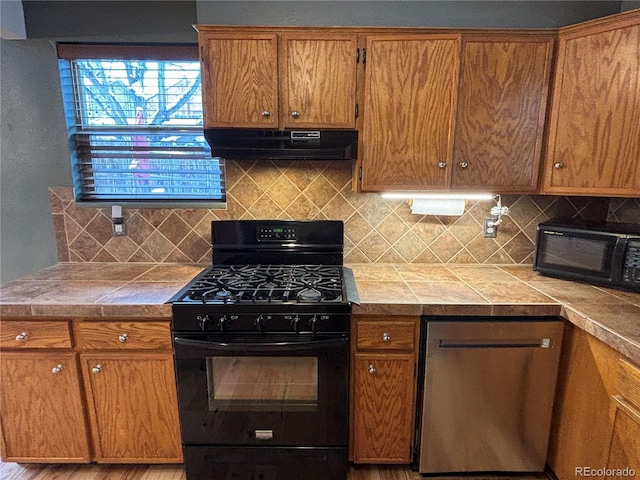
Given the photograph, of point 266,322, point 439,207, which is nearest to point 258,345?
point 266,322

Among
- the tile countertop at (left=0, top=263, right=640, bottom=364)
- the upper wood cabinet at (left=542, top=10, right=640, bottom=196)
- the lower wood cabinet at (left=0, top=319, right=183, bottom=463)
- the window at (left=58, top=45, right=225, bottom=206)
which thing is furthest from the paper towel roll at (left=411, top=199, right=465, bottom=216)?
the lower wood cabinet at (left=0, top=319, right=183, bottom=463)

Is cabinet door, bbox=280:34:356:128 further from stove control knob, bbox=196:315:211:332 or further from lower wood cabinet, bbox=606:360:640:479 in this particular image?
lower wood cabinet, bbox=606:360:640:479

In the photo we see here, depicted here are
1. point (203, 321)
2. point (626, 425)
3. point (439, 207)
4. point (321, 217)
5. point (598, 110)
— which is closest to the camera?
point (626, 425)

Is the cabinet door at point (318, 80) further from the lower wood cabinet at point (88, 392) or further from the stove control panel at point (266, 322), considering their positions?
the lower wood cabinet at point (88, 392)

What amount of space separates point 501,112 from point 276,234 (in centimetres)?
132

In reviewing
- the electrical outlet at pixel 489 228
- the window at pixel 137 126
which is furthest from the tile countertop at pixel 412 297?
the window at pixel 137 126

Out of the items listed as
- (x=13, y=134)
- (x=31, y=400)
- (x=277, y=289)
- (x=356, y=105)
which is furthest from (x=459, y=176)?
(x=13, y=134)

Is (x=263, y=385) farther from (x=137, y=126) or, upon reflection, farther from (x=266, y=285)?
(x=137, y=126)

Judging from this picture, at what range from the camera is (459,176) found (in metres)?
1.83

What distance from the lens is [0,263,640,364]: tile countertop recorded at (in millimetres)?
1520

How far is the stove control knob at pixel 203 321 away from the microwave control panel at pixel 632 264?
1.88 metres

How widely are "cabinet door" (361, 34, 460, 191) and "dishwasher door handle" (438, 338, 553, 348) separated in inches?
29.4

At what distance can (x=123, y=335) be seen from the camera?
162cm

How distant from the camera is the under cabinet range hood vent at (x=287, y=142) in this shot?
1.79 meters
